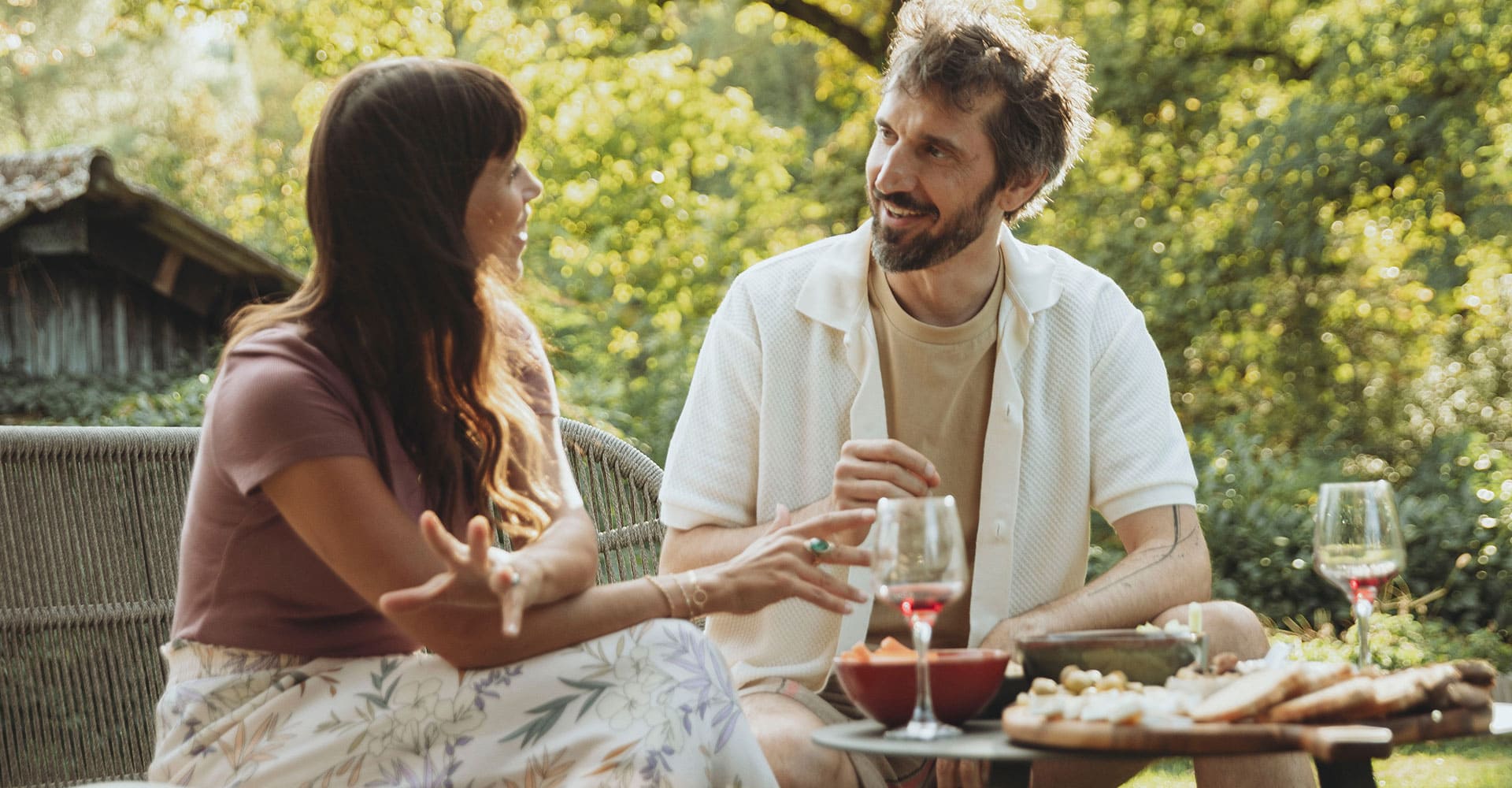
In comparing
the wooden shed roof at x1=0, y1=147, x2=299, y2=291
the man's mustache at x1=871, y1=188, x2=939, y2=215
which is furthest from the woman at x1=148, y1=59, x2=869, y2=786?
the wooden shed roof at x1=0, y1=147, x2=299, y2=291

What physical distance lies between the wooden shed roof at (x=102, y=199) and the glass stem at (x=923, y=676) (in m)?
8.36

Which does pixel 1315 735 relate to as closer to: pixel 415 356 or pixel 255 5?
pixel 415 356

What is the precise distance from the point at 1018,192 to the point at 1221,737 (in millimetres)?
2061

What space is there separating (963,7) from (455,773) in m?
2.20

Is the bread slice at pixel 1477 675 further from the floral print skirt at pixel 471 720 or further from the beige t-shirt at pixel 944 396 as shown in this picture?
the beige t-shirt at pixel 944 396

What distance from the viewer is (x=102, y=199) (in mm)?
9578

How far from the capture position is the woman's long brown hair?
233cm

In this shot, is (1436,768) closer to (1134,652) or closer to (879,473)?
(879,473)

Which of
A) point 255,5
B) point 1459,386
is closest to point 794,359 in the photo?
point 1459,386

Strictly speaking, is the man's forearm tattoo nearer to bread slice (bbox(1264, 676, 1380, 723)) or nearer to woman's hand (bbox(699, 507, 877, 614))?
woman's hand (bbox(699, 507, 877, 614))

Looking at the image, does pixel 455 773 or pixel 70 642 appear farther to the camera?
pixel 70 642

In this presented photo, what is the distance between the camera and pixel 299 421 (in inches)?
83.7

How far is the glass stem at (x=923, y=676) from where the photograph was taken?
1900 millimetres

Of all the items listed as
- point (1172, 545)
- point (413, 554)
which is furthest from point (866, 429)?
point (413, 554)
